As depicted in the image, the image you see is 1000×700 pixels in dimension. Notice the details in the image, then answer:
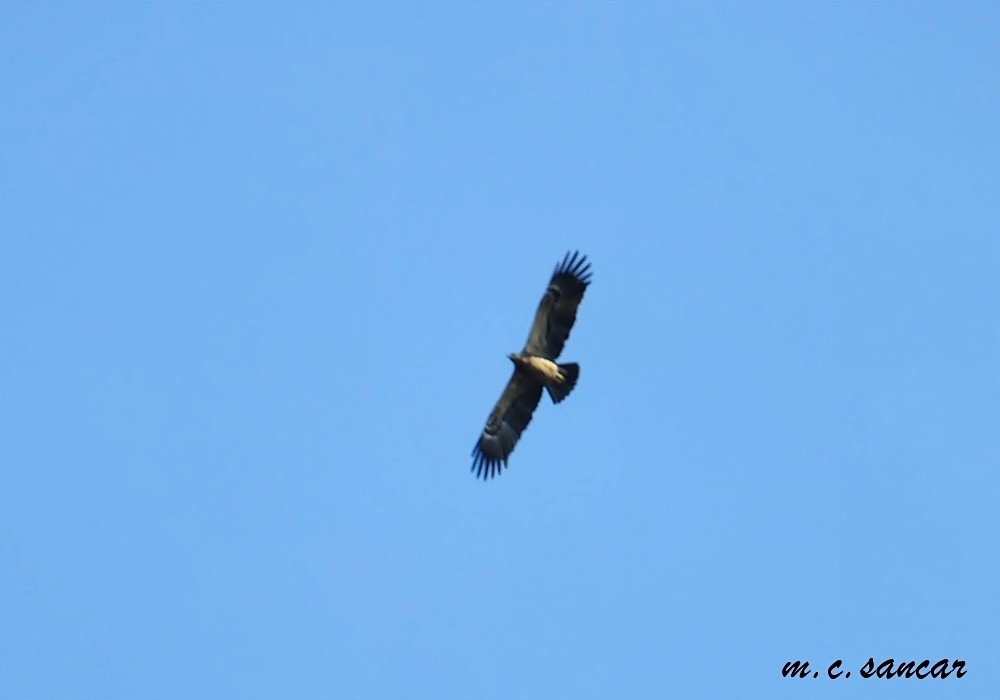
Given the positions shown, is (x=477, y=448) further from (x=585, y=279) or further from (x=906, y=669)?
(x=906, y=669)

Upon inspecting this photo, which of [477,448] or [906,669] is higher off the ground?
[477,448]

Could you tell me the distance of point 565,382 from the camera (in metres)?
33.3

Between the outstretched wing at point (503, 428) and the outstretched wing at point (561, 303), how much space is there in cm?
150

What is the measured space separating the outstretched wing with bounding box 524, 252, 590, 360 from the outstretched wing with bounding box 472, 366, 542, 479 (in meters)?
1.50

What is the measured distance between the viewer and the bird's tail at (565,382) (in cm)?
3331

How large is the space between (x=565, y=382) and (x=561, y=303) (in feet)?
5.38

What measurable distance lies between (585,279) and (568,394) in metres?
2.43

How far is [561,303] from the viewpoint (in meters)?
33.2

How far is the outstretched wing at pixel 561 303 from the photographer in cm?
3306

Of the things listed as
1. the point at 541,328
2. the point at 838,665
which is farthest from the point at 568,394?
the point at 838,665

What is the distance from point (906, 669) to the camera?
3050cm

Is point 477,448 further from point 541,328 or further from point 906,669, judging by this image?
point 906,669

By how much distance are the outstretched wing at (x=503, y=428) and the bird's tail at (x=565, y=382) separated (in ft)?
2.24

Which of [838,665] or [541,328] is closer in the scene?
[838,665]
